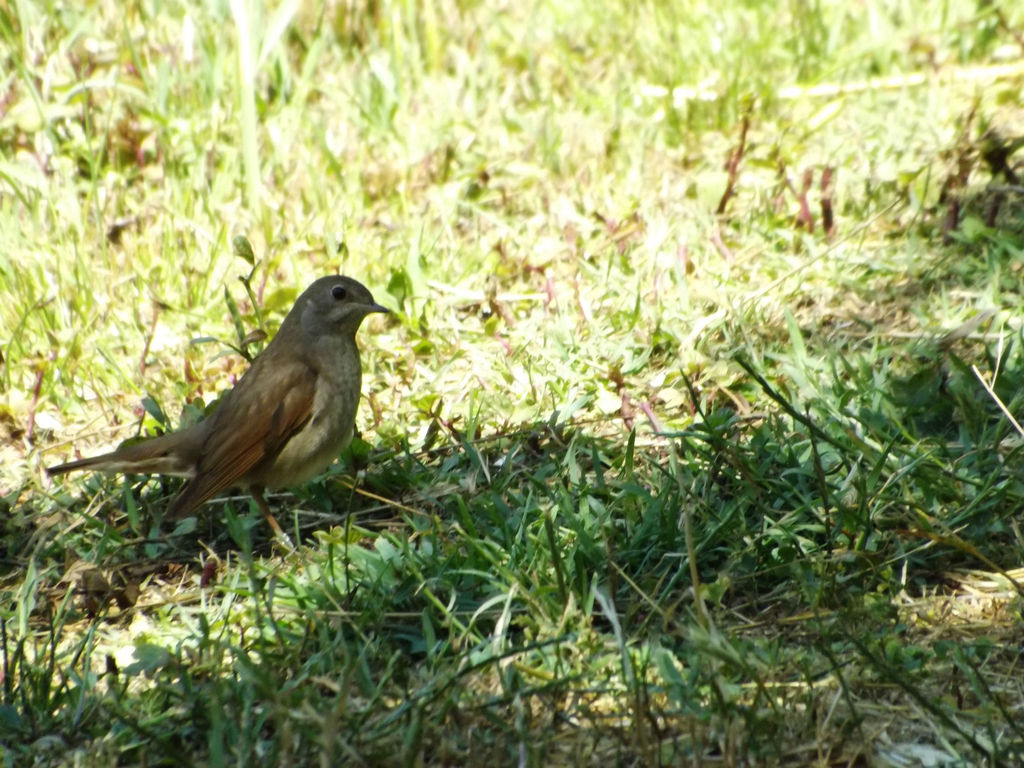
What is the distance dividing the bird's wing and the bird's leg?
14cm

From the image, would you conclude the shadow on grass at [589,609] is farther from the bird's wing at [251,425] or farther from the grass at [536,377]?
the bird's wing at [251,425]

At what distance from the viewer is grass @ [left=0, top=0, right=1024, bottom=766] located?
346 centimetres

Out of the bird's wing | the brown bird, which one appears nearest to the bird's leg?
the brown bird

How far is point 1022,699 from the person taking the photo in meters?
3.37

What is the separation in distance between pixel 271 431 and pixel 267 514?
0.30 meters

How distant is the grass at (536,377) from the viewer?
11.3 feet

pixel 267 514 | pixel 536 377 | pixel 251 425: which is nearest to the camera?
pixel 267 514

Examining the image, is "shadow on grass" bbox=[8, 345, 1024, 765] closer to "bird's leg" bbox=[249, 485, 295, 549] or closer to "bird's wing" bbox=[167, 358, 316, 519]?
"bird's leg" bbox=[249, 485, 295, 549]

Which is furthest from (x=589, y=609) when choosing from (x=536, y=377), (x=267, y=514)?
(x=536, y=377)

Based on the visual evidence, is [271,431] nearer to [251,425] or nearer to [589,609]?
[251,425]

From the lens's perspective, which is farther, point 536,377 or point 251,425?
point 536,377

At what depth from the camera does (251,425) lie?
4.94 meters

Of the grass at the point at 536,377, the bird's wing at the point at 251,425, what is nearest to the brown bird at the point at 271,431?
the bird's wing at the point at 251,425

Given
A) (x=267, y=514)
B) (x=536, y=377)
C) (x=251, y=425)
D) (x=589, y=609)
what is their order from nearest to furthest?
(x=589, y=609) → (x=267, y=514) → (x=251, y=425) → (x=536, y=377)
